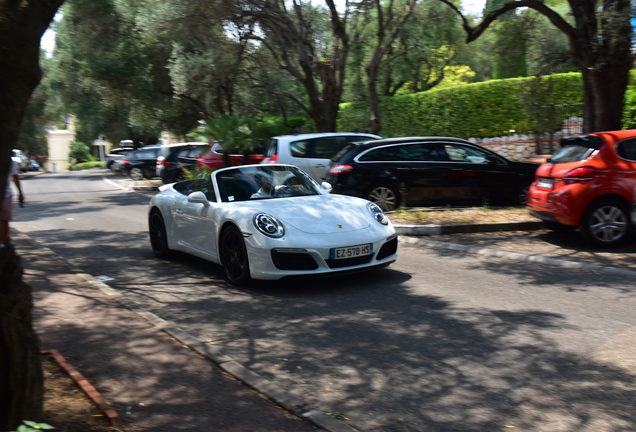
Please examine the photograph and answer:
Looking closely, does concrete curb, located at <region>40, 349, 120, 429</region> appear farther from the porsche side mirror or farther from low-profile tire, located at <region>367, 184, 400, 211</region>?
low-profile tire, located at <region>367, 184, 400, 211</region>

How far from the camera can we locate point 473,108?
83.5 feet

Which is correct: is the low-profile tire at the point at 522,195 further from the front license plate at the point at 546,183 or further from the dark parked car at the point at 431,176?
the front license plate at the point at 546,183

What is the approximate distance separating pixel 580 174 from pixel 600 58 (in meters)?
3.55

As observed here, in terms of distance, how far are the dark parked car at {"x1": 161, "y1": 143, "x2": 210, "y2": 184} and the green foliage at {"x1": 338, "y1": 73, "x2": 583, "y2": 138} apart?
9.65 metres

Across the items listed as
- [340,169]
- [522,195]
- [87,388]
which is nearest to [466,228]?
[522,195]

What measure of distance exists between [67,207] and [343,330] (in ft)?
52.2

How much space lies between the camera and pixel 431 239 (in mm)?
10828

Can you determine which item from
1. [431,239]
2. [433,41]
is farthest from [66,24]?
[431,239]

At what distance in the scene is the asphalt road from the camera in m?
4.19

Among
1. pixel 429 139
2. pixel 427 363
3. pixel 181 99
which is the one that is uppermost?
pixel 181 99

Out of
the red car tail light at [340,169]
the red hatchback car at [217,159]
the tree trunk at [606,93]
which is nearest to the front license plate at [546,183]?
the tree trunk at [606,93]

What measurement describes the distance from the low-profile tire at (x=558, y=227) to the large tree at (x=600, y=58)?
258cm

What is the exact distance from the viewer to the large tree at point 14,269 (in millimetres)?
3486

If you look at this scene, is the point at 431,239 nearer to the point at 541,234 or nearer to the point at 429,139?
the point at 541,234
